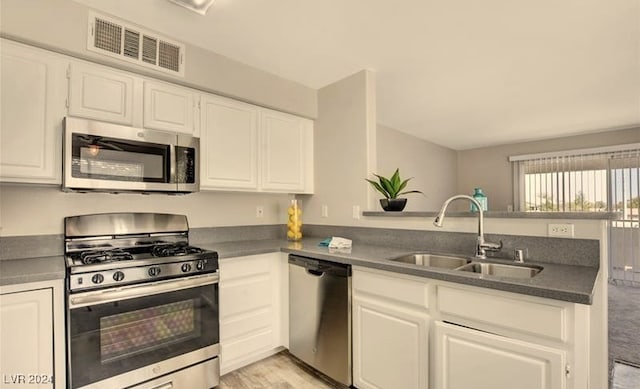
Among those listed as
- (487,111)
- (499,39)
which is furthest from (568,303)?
(487,111)

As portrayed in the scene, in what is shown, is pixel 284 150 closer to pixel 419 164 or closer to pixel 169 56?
pixel 169 56

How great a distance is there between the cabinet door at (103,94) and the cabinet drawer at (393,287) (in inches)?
67.5

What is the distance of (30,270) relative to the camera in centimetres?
146

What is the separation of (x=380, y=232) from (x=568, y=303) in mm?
1373

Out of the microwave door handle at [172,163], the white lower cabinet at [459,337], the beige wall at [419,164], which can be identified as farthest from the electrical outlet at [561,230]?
the beige wall at [419,164]

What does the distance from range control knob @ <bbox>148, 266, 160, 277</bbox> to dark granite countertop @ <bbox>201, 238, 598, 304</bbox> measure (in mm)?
412

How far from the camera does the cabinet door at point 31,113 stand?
156 cm

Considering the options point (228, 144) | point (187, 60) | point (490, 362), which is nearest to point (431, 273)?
point (490, 362)

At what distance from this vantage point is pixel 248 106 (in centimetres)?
253

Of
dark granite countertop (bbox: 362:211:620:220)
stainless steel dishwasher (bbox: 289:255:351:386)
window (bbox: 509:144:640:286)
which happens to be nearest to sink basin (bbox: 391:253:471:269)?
dark granite countertop (bbox: 362:211:620:220)

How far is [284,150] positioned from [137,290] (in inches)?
62.8

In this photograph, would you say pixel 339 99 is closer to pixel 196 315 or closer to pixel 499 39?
pixel 499 39

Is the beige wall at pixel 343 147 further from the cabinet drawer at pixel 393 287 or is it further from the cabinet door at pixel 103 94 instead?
the cabinet door at pixel 103 94

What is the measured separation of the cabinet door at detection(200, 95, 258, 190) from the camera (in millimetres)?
2277
